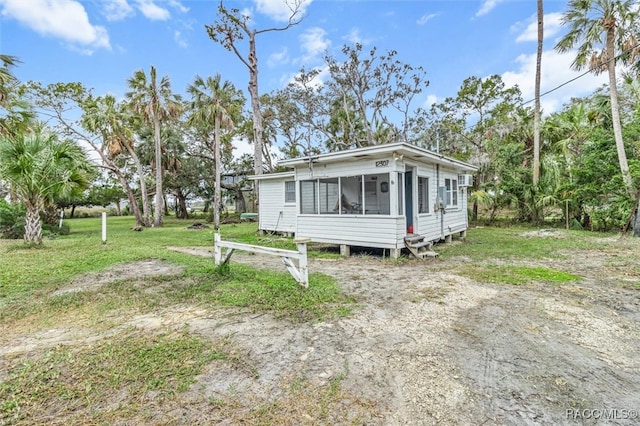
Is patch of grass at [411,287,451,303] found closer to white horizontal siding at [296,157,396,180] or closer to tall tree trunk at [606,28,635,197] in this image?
white horizontal siding at [296,157,396,180]

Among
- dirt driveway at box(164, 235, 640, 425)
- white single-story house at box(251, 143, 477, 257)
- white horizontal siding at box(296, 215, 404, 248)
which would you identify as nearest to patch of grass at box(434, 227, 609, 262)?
white single-story house at box(251, 143, 477, 257)

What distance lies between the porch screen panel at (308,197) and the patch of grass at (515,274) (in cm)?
433

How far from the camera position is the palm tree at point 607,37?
10.4 metres

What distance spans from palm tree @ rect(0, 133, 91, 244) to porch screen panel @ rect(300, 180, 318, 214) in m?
6.54

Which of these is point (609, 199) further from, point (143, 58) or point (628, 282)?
point (143, 58)

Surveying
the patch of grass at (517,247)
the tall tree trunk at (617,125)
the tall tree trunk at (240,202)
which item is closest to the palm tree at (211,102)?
the tall tree trunk at (240,202)

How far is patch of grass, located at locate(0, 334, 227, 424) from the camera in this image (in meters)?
2.12

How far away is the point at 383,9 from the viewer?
14.4 metres

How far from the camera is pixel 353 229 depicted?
27.0 ft

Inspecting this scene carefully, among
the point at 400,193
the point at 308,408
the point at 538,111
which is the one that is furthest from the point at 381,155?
the point at 538,111

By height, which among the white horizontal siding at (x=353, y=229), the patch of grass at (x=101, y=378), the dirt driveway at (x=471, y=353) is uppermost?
the white horizontal siding at (x=353, y=229)

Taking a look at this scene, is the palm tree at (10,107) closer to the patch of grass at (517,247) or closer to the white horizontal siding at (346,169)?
the white horizontal siding at (346,169)

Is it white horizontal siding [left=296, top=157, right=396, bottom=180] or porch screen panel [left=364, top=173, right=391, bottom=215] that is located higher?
white horizontal siding [left=296, top=157, right=396, bottom=180]

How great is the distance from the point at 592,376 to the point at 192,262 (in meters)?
6.71
